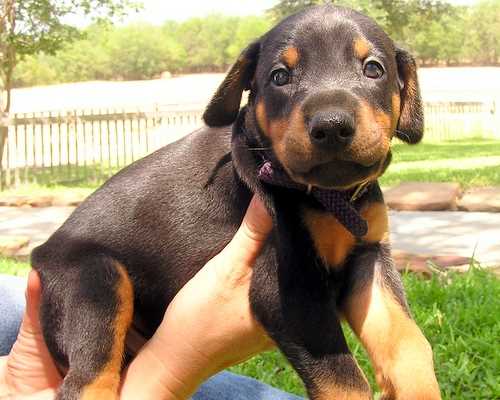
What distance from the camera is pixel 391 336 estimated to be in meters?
2.20

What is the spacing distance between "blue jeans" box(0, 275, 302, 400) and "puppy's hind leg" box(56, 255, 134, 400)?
48 centimetres

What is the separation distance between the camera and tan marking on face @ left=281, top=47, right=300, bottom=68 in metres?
2.22

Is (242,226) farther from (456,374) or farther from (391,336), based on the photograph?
(456,374)

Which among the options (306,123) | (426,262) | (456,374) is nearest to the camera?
(306,123)

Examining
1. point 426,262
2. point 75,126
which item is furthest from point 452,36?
point 426,262

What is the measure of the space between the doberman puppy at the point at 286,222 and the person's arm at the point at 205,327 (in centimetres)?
7

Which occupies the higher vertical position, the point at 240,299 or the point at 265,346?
the point at 240,299

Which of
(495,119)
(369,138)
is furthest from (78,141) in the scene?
(495,119)

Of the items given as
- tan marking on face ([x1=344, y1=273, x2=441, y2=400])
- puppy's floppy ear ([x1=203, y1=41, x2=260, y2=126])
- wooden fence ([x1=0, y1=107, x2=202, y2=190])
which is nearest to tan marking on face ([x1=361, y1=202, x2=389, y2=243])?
tan marking on face ([x1=344, y1=273, x2=441, y2=400])

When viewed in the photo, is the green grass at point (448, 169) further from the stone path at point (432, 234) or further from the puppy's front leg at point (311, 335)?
the puppy's front leg at point (311, 335)

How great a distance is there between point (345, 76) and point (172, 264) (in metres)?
0.91

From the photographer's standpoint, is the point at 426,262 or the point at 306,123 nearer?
the point at 306,123

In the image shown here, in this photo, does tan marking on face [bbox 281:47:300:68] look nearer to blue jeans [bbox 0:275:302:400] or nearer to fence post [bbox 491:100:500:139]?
blue jeans [bbox 0:275:302:400]

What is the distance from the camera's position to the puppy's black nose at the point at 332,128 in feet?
6.26
